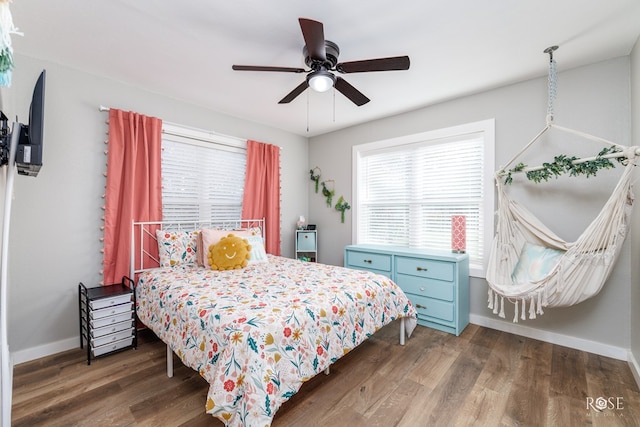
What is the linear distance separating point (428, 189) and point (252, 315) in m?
2.63

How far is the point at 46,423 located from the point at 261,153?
3.11 meters

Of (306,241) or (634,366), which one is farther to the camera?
(306,241)

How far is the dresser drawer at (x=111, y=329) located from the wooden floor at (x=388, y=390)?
215 mm

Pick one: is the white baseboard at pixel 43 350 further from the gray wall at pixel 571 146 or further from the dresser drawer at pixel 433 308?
the gray wall at pixel 571 146

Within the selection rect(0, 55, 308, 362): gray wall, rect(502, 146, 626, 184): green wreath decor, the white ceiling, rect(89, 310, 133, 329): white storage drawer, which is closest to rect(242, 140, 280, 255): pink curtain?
the white ceiling

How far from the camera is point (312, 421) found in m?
1.66

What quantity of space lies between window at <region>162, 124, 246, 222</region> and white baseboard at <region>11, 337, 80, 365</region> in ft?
4.35

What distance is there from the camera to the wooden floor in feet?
5.52

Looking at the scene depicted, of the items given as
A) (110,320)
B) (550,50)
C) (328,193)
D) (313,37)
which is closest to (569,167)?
(550,50)

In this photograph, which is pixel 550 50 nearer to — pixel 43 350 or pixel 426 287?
pixel 426 287

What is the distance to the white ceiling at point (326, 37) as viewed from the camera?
5.77ft

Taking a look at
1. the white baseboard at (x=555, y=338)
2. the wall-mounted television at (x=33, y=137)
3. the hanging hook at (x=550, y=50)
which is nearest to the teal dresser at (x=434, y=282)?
the white baseboard at (x=555, y=338)

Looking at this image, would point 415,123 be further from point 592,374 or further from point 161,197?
point 161,197

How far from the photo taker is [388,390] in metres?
1.95
